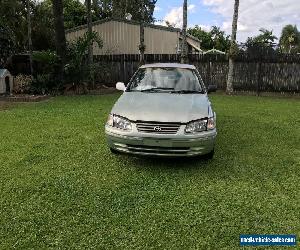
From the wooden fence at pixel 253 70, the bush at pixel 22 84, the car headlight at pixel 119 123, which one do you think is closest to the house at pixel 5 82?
the bush at pixel 22 84

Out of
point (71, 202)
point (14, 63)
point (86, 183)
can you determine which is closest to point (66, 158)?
point (86, 183)

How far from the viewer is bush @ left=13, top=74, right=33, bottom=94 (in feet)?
49.9

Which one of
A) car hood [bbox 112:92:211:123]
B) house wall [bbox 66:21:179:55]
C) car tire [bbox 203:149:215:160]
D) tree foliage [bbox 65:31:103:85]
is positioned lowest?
car tire [bbox 203:149:215:160]

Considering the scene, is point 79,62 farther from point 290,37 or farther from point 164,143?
point 290,37

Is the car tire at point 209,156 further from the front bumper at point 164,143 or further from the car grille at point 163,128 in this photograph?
the car grille at point 163,128

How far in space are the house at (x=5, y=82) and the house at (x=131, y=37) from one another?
10.4 meters

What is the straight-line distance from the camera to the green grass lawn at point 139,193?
3.56 meters

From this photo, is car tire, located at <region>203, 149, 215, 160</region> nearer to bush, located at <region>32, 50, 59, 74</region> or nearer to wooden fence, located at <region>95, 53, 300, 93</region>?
Answer: bush, located at <region>32, 50, 59, 74</region>

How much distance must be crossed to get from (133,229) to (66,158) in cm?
274

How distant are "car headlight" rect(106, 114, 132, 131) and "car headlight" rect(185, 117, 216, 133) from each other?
920 millimetres

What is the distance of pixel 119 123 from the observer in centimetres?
544

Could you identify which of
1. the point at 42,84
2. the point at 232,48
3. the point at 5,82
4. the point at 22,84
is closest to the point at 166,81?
the point at 42,84

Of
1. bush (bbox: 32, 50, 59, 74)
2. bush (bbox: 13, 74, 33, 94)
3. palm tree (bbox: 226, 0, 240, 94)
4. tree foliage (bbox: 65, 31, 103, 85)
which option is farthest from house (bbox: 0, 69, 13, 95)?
palm tree (bbox: 226, 0, 240, 94)

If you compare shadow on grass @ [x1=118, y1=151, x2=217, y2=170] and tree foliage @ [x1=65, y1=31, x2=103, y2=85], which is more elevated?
tree foliage @ [x1=65, y1=31, x2=103, y2=85]
